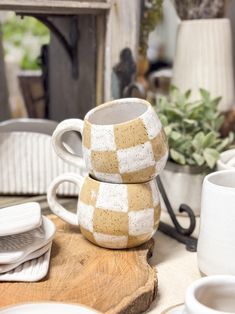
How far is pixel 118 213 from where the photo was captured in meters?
0.57

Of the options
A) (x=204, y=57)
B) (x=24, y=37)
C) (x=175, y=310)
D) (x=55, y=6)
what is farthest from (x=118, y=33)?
(x=24, y=37)

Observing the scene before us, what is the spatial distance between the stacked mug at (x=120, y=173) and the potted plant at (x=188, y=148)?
0.15 m

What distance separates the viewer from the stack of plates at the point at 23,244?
1.71 ft

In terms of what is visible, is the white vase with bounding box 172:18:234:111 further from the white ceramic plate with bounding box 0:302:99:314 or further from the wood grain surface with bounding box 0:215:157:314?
the white ceramic plate with bounding box 0:302:99:314

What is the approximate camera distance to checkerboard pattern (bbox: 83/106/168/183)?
56 cm

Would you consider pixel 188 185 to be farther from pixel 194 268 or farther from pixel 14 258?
pixel 14 258

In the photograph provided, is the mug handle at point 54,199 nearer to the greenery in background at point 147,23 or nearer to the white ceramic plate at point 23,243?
the white ceramic plate at point 23,243

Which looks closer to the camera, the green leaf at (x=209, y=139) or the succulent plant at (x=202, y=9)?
the green leaf at (x=209, y=139)

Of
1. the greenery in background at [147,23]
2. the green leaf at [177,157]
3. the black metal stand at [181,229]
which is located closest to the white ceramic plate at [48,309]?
the black metal stand at [181,229]

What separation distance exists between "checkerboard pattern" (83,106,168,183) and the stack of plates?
0.29 ft

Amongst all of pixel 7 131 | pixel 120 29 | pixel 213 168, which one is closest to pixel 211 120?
pixel 213 168

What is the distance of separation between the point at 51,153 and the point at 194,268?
29 centimetres

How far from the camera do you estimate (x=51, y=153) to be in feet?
2.55

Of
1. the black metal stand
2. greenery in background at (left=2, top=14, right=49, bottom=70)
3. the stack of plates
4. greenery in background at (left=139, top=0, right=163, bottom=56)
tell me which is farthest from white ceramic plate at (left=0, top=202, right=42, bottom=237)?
greenery in background at (left=2, top=14, right=49, bottom=70)
